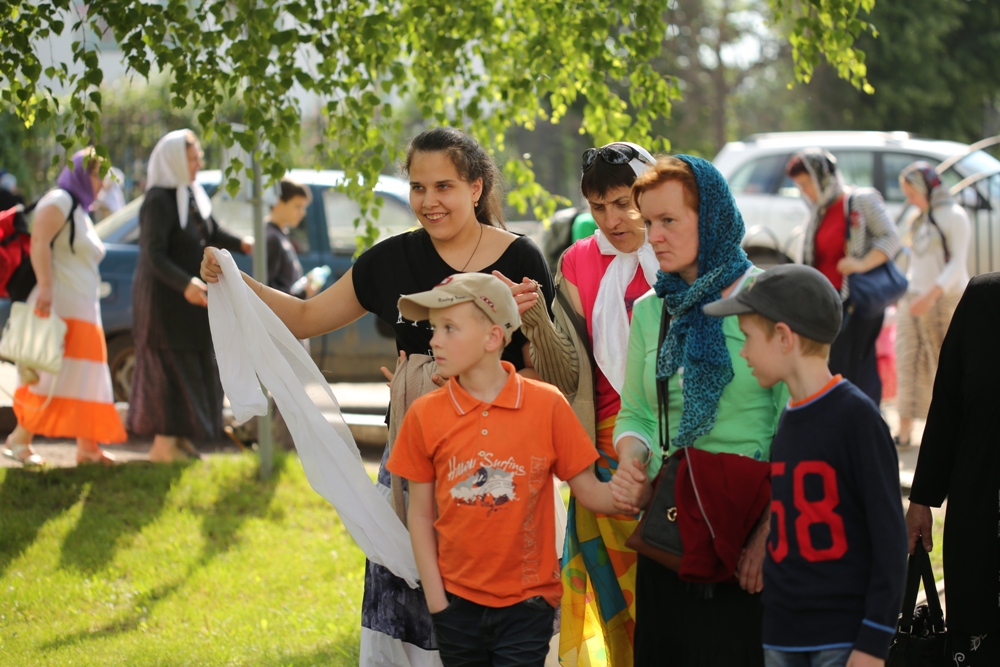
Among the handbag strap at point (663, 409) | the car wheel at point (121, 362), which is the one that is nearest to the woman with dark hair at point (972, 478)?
the handbag strap at point (663, 409)

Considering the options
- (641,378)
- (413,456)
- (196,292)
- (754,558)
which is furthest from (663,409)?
(196,292)

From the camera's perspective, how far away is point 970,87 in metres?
25.3

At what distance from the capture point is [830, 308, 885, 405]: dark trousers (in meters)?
8.20

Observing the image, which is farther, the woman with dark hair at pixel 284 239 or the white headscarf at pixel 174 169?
the woman with dark hair at pixel 284 239

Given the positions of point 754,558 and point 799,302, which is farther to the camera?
point 754,558

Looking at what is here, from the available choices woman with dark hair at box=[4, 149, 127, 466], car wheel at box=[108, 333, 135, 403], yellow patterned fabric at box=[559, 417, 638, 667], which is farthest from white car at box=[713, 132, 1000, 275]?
yellow patterned fabric at box=[559, 417, 638, 667]

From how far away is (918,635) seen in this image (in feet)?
10.9

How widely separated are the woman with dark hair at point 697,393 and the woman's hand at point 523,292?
433 mm

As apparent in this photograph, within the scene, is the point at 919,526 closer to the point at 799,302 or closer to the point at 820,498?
the point at 820,498

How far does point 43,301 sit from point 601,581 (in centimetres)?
512

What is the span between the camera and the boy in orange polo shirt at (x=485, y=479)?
3.09 meters

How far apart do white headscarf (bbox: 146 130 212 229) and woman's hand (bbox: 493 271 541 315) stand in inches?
188

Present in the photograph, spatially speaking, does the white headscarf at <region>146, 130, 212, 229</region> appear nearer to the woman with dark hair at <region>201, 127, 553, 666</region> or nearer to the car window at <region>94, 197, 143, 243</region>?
the car window at <region>94, 197, 143, 243</region>

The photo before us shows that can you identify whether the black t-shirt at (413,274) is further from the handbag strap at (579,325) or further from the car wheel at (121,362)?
the car wheel at (121,362)
